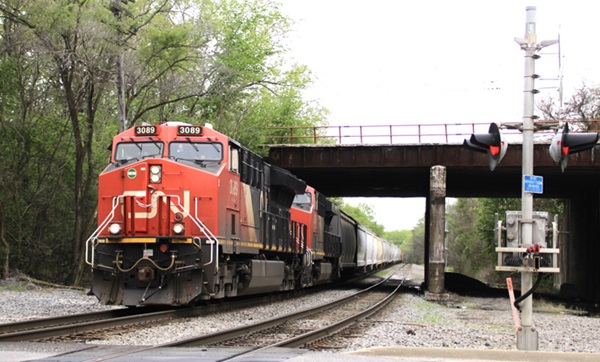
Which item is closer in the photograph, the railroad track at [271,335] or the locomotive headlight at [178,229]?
the railroad track at [271,335]

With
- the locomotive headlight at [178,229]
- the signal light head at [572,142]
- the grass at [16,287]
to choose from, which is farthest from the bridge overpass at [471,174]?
the signal light head at [572,142]

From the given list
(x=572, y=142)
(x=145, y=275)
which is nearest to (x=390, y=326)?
(x=145, y=275)

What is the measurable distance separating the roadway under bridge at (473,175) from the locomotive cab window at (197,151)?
668 inches

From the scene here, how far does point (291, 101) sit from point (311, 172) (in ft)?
55.6

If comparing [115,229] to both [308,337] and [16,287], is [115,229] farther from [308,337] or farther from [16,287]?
[16,287]

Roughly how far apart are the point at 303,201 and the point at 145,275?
479 inches

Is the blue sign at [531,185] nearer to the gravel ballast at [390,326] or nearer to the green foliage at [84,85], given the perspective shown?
the gravel ballast at [390,326]

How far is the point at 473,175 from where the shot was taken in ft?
110

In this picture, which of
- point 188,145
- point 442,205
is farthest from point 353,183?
point 188,145

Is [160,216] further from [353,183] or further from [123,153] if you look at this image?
[353,183]

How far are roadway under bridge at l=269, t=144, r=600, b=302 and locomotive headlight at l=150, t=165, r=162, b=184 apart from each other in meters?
18.0

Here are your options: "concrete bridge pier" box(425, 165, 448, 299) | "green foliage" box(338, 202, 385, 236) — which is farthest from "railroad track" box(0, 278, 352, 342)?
"green foliage" box(338, 202, 385, 236)

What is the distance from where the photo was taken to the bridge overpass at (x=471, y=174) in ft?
98.0

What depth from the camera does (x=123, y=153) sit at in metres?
15.4
